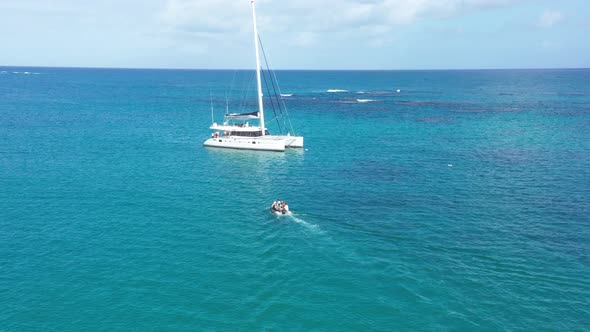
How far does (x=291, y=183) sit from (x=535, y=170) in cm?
3977

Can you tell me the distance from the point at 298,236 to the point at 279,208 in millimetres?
6709

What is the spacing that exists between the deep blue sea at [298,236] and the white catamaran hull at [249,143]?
6.44 feet

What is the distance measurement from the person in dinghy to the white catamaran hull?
35.0 meters

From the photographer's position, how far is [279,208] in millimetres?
52125

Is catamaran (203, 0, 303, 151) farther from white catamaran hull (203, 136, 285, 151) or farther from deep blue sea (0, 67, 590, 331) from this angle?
deep blue sea (0, 67, 590, 331)

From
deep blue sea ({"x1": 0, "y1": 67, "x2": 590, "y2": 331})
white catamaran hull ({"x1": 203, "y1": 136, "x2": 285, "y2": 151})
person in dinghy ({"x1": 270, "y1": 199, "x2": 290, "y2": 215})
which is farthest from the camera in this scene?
white catamaran hull ({"x1": 203, "y1": 136, "x2": 285, "y2": 151})

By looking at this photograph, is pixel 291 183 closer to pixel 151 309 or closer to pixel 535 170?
pixel 151 309

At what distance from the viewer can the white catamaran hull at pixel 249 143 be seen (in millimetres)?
86950

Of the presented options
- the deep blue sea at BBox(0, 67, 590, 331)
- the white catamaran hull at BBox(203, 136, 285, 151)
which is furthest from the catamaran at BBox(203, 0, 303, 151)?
the deep blue sea at BBox(0, 67, 590, 331)

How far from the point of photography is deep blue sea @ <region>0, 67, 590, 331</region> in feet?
107

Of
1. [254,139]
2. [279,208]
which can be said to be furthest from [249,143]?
[279,208]

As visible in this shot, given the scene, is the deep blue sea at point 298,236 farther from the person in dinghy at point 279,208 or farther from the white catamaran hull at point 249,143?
the white catamaran hull at point 249,143

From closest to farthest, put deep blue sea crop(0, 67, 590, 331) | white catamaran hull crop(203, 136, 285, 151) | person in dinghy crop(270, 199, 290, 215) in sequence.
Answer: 1. deep blue sea crop(0, 67, 590, 331)
2. person in dinghy crop(270, 199, 290, 215)
3. white catamaran hull crop(203, 136, 285, 151)

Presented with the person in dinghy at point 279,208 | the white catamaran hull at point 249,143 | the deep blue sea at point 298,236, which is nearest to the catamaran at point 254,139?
the white catamaran hull at point 249,143
